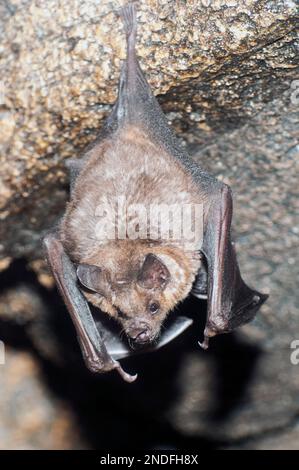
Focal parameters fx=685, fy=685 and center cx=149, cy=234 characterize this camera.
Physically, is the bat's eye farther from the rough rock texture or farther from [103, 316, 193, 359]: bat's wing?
the rough rock texture

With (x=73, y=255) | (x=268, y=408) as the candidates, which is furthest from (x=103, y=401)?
(x=73, y=255)

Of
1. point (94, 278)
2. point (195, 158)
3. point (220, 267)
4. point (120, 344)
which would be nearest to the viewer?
point (94, 278)

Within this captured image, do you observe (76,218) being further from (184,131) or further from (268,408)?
(268,408)

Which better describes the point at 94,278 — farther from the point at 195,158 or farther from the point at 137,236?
the point at 195,158

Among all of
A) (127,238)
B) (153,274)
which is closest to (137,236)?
(127,238)

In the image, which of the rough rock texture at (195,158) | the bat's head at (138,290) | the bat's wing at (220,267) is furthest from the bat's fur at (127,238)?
the rough rock texture at (195,158)
